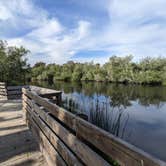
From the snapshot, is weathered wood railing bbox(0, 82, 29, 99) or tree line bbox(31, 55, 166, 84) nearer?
weathered wood railing bbox(0, 82, 29, 99)

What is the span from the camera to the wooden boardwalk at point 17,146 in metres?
2.62

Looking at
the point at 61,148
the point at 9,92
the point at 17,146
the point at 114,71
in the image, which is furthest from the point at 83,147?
the point at 114,71

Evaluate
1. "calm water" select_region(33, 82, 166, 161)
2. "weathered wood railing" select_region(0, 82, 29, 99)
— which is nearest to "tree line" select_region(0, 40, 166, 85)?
"weathered wood railing" select_region(0, 82, 29, 99)

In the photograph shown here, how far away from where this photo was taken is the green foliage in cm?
1189

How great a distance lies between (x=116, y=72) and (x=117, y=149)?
39.4 meters

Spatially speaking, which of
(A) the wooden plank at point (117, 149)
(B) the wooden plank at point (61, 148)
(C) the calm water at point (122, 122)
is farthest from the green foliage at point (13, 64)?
(A) the wooden plank at point (117, 149)

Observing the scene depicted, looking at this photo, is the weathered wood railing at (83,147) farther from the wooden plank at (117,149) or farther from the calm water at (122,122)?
the calm water at (122,122)

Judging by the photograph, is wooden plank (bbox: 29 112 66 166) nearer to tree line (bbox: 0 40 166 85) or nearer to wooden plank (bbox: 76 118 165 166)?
wooden plank (bbox: 76 118 165 166)

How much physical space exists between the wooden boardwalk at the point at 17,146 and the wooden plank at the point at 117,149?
134 cm

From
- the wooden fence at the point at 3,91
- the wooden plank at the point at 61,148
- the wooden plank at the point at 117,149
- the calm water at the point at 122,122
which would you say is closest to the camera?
the wooden plank at the point at 117,149

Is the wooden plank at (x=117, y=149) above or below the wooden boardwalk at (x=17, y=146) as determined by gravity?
above

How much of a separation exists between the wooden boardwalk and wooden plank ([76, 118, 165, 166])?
1343mm

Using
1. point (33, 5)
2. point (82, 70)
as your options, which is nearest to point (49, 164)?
point (33, 5)

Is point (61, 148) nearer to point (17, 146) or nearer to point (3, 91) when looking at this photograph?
point (17, 146)
